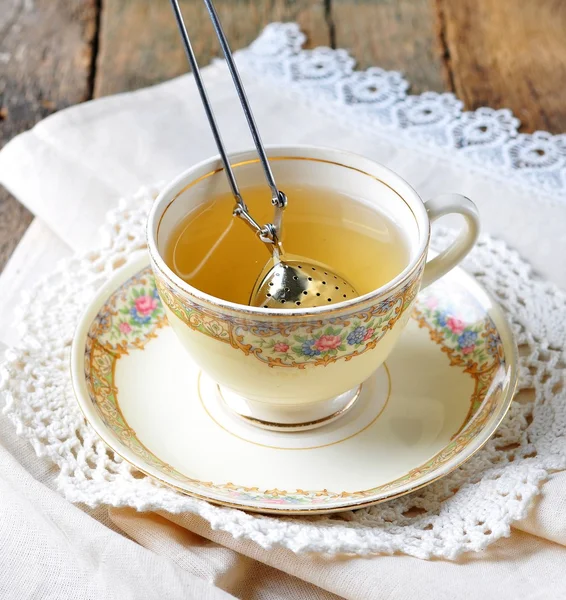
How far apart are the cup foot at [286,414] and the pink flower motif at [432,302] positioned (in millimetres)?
210

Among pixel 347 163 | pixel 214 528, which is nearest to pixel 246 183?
pixel 347 163

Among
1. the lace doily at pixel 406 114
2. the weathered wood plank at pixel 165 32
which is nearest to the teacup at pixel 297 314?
the lace doily at pixel 406 114

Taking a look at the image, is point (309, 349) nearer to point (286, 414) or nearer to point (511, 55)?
point (286, 414)

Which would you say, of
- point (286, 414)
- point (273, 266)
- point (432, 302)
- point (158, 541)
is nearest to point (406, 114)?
point (432, 302)

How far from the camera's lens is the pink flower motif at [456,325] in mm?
1013

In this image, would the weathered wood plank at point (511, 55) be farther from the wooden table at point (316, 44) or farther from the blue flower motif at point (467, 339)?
the blue flower motif at point (467, 339)

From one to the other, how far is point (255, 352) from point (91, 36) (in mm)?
1193

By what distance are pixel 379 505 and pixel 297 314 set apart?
23cm

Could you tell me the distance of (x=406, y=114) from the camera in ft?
4.79

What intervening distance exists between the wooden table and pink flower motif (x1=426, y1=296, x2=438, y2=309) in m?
0.55

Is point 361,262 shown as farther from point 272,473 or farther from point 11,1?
point 11,1

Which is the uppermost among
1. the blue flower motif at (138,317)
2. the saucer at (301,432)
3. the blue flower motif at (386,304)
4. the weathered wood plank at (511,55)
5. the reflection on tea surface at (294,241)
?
the blue flower motif at (386,304)

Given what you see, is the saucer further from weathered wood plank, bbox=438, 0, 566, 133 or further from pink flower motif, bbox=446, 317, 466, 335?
weathered wood plank, bbox=438, 0, 566, 133

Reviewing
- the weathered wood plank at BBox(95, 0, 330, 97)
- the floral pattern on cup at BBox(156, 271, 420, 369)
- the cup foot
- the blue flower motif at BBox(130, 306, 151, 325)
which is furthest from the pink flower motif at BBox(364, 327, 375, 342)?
the weathered wood plank at BBox(95, 0, 330, 97)
